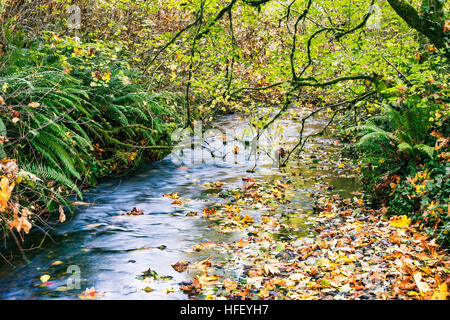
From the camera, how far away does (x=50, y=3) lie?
9.41 m

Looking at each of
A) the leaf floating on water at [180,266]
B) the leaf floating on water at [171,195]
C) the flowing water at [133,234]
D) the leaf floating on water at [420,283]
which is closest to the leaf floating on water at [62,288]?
the flowing water at [133,234]

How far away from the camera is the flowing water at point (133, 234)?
4.05 metres

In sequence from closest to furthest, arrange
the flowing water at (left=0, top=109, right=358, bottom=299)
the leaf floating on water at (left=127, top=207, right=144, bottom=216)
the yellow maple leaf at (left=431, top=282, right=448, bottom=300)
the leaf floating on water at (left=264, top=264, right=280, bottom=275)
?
the yellow maple leaf at (left=431, top=282, right=448, bottom=300)
the flowing water at (left=0, top=109, right=358, bottom=299)
the leaf floating on water at (left=264, top=264, right=280, bottom=275)
the leaf floating on water at (left=127, top=207, right=144, bottom=216)

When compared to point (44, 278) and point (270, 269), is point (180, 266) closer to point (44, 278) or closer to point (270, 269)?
point (270, 269)

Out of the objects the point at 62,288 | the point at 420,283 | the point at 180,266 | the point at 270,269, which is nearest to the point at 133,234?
the point at 180,266

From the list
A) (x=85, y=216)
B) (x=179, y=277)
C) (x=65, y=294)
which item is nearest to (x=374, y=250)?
(x=179, y=277)

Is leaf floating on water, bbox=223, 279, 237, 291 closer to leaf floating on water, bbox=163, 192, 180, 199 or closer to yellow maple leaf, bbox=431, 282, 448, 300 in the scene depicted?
yellow maple leaf, bbox=431, 282, 448, 300

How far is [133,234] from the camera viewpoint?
18.4 ft

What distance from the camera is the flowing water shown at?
13.3 feet

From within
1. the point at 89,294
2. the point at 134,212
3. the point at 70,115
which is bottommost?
the point at 89,294

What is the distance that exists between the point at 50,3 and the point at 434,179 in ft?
30.6

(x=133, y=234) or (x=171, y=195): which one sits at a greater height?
(x=171, y=195)

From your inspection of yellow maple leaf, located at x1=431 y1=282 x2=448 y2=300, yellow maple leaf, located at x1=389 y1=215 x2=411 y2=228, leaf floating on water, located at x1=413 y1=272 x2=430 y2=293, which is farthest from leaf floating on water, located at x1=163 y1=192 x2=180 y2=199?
yellow maple leaf, located at x1=431 y1=282 x2=448 y2=300
